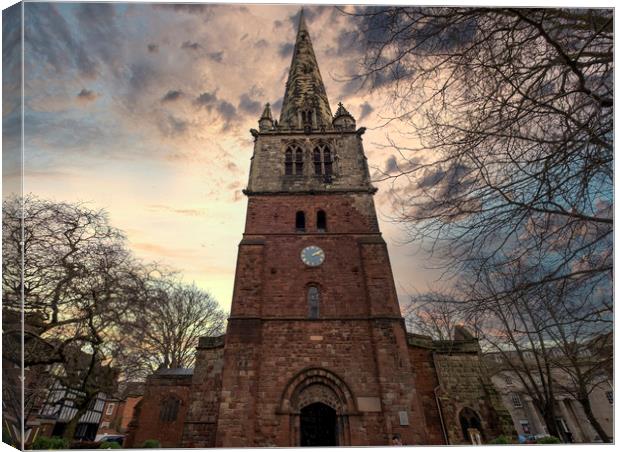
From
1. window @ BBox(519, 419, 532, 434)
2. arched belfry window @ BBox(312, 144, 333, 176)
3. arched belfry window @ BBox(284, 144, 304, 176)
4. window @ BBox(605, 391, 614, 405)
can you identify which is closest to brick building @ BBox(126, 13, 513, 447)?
arched belfry window @ BBox(312, 144, 333, 176)

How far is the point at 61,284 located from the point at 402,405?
381 inches

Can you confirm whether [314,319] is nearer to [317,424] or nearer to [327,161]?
[317,424]

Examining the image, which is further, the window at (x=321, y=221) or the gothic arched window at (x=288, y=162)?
the gothic arched window at (x=288, y=162)

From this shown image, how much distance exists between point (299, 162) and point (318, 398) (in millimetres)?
10440

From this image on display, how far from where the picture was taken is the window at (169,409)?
1579 centimetres

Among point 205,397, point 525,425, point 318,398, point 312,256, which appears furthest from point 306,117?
point 525,425

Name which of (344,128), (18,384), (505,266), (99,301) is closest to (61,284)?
(99,301)

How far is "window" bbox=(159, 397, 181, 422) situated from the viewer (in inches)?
621

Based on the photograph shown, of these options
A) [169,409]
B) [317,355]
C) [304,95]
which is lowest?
[169,409]

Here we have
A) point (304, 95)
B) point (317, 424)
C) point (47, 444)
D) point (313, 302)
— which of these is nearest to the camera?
point (47, 444)

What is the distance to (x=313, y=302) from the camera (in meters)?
12.5

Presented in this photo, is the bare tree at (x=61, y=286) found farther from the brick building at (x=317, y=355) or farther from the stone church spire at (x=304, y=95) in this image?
the stone church spire at (x=304, y=95)

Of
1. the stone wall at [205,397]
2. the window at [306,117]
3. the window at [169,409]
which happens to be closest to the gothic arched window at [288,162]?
the window at [306,117]

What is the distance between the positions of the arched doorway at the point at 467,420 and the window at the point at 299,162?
37.4 ft
